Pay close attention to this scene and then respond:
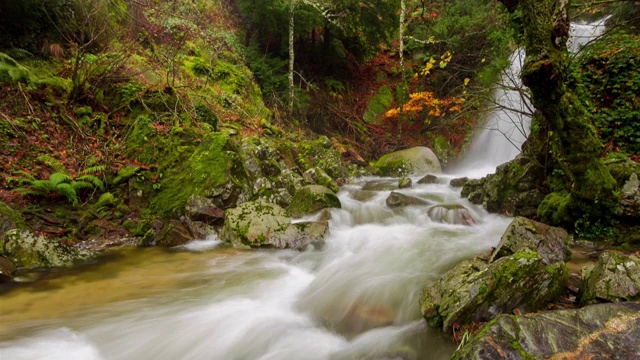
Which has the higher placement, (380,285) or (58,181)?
(58,181)

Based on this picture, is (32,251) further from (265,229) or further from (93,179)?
(265,229)

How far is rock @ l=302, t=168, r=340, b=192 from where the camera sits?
9217 millimetres

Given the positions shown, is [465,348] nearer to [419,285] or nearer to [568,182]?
[419,285]

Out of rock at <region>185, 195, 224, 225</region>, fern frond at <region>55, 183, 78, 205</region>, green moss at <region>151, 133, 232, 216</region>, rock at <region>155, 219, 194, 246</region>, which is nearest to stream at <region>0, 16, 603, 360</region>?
rock at <region>155, 219, 194, 246</region>

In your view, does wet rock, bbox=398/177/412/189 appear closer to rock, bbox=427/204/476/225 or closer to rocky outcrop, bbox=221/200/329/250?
rock, bbox=427/204/476/225

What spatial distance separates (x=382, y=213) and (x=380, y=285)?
10.8ft

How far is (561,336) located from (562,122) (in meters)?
3.09

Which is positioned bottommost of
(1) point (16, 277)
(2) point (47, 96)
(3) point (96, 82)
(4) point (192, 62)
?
(1) point (16, 277)

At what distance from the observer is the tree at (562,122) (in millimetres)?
4098

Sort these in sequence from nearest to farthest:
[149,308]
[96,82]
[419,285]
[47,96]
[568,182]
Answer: [149,308]
[419,285]
[568,182]
[47,96]
[96,82]

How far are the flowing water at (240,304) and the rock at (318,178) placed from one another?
3.07m

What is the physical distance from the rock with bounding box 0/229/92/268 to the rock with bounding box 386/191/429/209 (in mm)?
6084

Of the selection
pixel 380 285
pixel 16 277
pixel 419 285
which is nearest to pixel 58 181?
pixel 16 277

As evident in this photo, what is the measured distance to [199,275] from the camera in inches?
194
